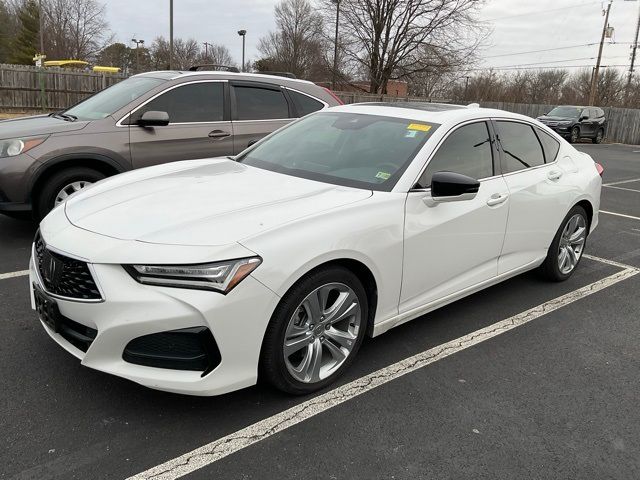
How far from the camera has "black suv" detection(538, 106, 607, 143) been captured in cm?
2502

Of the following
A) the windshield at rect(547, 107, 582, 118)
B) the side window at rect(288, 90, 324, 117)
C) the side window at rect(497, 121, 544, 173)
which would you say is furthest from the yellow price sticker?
the windshield at rect(547, 107, 582, 118)

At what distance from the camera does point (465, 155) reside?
378 cm

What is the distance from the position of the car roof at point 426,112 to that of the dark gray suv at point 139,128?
7.18ft

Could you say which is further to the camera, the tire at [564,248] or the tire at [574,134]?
the tire at [574,134]

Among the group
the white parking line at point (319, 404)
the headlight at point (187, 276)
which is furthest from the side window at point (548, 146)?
the headlight at point (187, 276)

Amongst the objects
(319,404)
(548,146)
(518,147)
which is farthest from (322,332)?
(548,146)

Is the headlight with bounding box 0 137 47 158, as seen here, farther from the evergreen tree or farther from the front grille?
the evergreen tree

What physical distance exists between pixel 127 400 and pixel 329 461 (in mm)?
1140

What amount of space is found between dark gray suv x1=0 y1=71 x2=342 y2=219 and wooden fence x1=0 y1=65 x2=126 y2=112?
16248 millimetres

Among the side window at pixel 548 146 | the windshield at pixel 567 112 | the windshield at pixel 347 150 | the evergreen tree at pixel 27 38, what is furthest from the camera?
the evergreen tree at pixel 27 38

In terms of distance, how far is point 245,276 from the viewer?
2.46 meters

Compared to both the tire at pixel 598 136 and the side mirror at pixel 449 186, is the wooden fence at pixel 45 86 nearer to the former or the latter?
the tire at pixel 598 136

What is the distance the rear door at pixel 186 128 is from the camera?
5.65 meters

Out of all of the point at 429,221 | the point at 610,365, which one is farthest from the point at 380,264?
the point at 610,365
